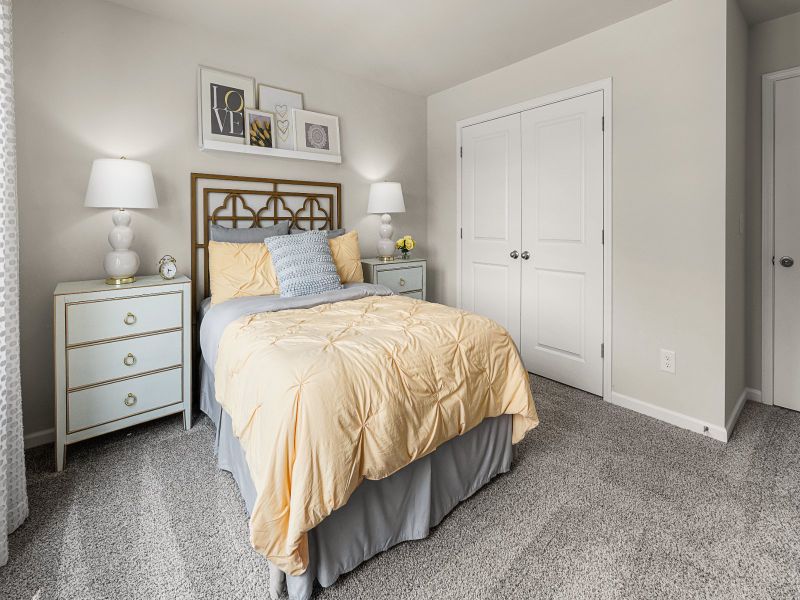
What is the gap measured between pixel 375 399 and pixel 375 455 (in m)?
0.18

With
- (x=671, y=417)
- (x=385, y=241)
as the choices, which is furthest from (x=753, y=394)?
(x=385, y=241)

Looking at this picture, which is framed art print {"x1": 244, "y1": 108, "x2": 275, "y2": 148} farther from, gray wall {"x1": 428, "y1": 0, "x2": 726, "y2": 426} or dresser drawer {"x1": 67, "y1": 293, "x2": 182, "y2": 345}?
gray wall {"x1": 428, "y1": 0, "x2": 726, "y2": 426}

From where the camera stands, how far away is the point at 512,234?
11.7ft

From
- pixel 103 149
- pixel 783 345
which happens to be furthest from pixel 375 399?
pixel 783 345

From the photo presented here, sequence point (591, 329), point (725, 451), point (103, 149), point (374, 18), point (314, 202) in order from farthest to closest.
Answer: point (314, 202)
point (591, 329)
point (374, 18)
point (103, 149)
point (725, 451)

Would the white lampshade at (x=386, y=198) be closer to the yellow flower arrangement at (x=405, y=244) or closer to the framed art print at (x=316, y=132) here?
the yellow flower arrangement at (x=405, y=244)

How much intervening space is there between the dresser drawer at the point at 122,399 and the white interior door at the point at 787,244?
12.7 ft

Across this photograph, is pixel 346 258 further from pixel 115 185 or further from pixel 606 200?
pixel 606 200

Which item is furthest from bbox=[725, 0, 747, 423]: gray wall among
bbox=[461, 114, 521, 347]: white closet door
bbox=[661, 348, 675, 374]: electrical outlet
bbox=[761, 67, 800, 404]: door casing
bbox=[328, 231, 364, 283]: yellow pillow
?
bbox=[328, 231, 364, 283]: yellow pillow

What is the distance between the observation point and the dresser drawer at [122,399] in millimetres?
2172

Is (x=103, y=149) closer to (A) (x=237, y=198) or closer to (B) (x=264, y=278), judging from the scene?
(A) (x=237, y=198)

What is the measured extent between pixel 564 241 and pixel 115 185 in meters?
2.91

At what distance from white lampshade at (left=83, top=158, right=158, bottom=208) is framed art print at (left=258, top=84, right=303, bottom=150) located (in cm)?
115

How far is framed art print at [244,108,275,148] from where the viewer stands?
3.06 meters
